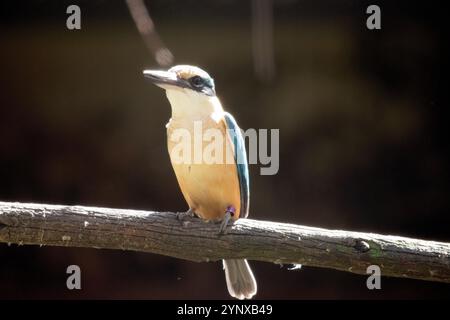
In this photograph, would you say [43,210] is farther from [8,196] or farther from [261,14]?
[8,196]

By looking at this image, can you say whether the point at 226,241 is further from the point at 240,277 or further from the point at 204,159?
the point at 240,277

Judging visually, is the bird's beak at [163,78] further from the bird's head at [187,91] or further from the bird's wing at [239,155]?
the bird's wing at [239,155]

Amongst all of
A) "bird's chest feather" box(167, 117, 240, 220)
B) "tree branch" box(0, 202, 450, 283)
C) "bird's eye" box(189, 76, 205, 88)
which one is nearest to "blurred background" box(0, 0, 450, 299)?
"bird's eye" box(189, 76, 205, 88)

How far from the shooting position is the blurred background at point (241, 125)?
572cm

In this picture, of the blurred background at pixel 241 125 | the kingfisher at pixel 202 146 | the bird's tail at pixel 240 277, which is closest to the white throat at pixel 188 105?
the kingfisher at pixel 202 146

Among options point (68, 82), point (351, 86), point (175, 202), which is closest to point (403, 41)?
point (351, 86)

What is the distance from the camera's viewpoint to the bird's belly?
11.6 feet

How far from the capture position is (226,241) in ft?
A: 10.5

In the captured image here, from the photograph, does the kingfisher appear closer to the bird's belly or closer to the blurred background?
the bird's belly

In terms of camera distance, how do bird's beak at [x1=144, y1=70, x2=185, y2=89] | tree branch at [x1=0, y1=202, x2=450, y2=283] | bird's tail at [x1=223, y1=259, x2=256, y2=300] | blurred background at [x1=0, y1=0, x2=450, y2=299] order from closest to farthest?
→ 1. tree branch at [x1=0, y1=202, x2=450, y2=283]
2. bird's beak at [x1=144, y1=70, x2=185, y2=89]
3. bird's tail at [x1=223, y1=259, x2=256, y2=300]
4. blurred background at [x1=0, y1=0, x2=450, y2=299]

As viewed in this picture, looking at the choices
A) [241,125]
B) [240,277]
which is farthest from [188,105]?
[241,125]

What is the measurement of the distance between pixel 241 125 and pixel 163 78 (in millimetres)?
2443

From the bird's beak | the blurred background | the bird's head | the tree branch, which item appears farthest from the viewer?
the blurred background

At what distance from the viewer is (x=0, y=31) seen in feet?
19.0
